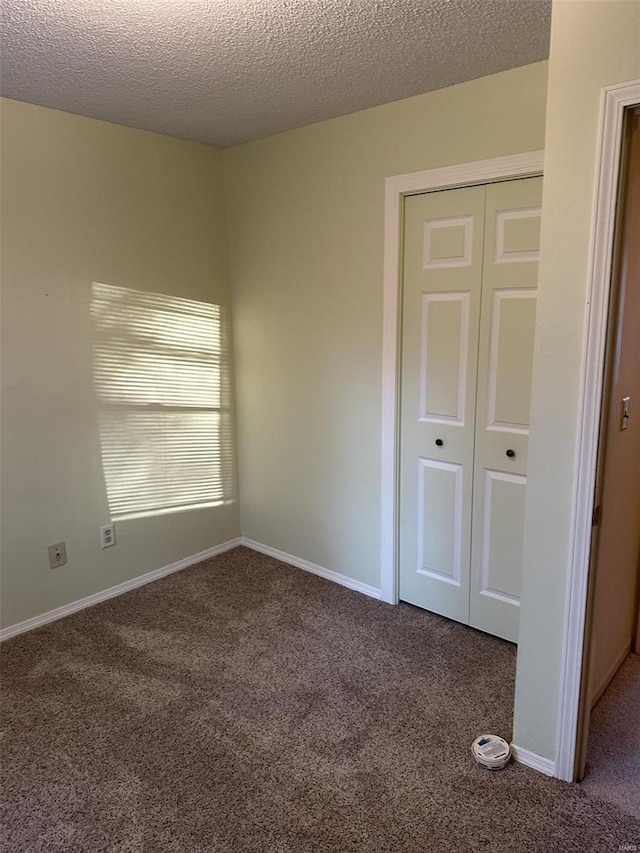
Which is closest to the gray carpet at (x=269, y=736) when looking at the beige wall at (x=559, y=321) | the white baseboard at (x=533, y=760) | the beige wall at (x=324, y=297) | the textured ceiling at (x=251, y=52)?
the white baseboard at (x=533, y=760)

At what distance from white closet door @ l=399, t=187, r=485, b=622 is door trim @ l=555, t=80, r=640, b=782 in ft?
2.99

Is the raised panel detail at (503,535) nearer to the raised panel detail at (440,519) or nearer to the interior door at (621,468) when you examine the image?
the raised panel detail at (440,519)

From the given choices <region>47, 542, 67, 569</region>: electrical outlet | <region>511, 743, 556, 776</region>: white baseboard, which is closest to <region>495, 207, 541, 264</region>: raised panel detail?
<region>511, 743, 556, 776</region>: white baseboard

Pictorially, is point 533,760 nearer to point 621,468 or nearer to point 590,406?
point 621,468

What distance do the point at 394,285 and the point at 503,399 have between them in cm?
72

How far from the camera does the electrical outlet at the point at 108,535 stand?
301cm

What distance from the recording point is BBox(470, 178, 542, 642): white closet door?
2320 mm

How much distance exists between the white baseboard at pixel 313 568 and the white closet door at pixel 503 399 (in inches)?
23.1

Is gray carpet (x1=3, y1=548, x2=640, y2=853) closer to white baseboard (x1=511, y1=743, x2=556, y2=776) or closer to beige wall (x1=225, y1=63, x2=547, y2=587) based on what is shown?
white baseboard (x1=511, y1=743, x2=556, y2=776)

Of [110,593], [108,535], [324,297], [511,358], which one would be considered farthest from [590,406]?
[110,593]

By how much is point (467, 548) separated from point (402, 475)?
0.46 m

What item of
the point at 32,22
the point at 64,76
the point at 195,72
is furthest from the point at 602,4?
the point at 64,76

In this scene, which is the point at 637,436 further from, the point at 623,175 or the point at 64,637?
the point at 64,637

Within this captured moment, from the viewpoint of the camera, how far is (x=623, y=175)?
4.99 ft
